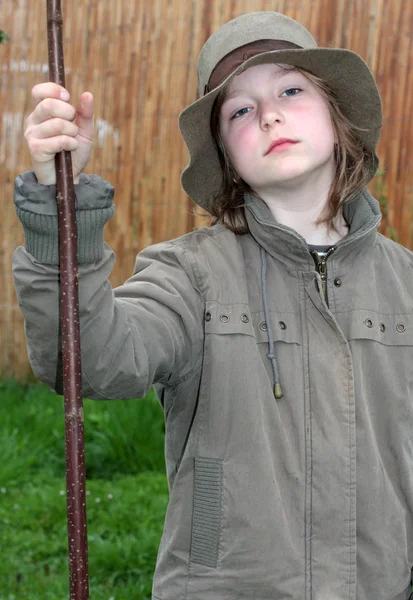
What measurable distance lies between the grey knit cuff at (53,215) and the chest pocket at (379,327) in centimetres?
71

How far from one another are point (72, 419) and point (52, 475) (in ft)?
9.46

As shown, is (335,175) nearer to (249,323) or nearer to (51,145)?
(249,323)

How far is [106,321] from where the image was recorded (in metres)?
1.66

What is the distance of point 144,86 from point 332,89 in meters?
2.80

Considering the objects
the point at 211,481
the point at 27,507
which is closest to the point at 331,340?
the point at 211,481

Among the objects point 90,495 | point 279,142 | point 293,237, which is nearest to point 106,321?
point 293,237

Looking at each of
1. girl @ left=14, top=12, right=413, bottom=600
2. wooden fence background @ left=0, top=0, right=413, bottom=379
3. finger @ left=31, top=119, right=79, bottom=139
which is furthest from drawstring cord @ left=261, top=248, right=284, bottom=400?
wooden fence background @ left=0, top=0, right=413, bottom=379

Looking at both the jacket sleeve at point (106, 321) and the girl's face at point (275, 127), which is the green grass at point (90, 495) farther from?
the girl's face at point (275, 127)

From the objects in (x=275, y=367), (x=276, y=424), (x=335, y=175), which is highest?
(x=335, y=175)

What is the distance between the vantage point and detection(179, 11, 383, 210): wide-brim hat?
7.34 ft

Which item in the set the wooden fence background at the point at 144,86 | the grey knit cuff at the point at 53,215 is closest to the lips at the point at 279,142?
the grey knit cuff at the point at 53,215

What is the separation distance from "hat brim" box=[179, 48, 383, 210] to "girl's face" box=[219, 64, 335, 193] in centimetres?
5

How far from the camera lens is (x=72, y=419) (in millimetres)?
1489

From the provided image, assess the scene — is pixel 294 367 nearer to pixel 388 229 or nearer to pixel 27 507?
pixel 27 507
